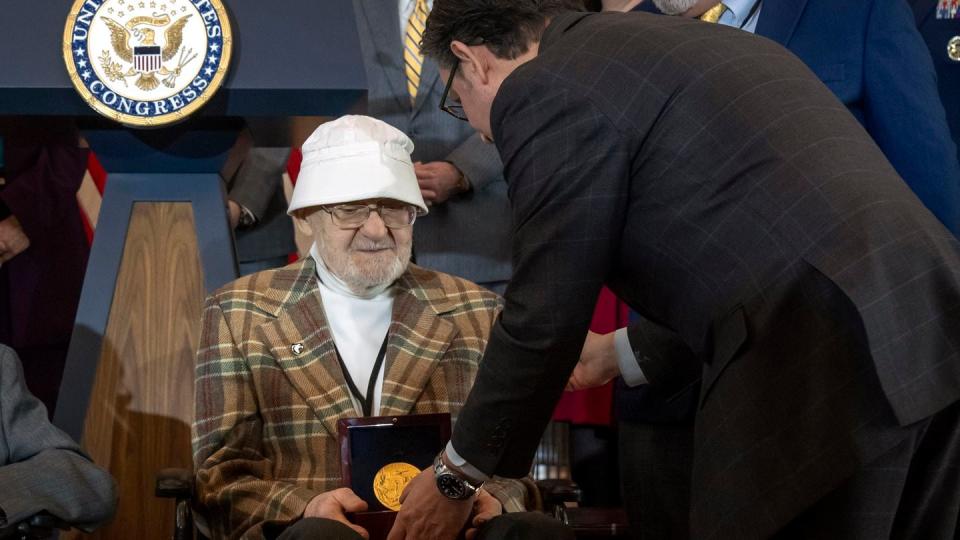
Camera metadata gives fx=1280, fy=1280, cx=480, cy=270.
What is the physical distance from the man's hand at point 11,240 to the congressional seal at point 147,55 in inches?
44.5

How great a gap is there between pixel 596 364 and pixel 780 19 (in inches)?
34.2

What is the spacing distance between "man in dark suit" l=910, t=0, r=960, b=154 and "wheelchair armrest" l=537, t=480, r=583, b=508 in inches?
52.8

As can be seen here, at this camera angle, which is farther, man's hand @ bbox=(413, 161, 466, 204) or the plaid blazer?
man's hand @ bbox=(413, 161, 466, 204)

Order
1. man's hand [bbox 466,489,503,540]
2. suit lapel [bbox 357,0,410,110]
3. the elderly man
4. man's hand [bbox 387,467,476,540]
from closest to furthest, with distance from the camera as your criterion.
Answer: man's hand [bbox 387,467,476,540] < man's hand [bbox 466,489,503,540] < the elderly man < suit lapel [bbox 357,0,410,110]

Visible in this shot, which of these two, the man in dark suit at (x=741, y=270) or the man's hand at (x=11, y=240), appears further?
the man's hand at (x=11, y=240)

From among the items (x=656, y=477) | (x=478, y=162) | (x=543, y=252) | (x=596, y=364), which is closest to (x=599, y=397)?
(x=656, y=477)

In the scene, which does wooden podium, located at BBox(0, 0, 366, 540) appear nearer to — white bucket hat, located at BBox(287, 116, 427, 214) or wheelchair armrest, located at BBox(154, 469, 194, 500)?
white bucket hat, located at BBox(287, 116, 427, 214)

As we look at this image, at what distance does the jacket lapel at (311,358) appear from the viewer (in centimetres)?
261

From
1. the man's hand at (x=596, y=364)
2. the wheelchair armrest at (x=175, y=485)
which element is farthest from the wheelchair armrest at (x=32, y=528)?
the man's hand at (x=596, y=364)

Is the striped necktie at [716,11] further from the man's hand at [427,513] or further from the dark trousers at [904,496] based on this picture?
the dark trousers at [904,496]

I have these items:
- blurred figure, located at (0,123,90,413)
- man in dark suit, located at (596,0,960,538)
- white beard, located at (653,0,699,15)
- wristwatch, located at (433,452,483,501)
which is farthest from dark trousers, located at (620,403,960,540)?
blurred figure, located at (0,123,90,413)

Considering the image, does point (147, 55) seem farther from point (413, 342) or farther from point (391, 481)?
point (391, 481)

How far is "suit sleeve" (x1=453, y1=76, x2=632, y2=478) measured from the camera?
1.70 m

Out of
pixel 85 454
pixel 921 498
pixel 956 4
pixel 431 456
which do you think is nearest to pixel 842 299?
pixel 921 498
